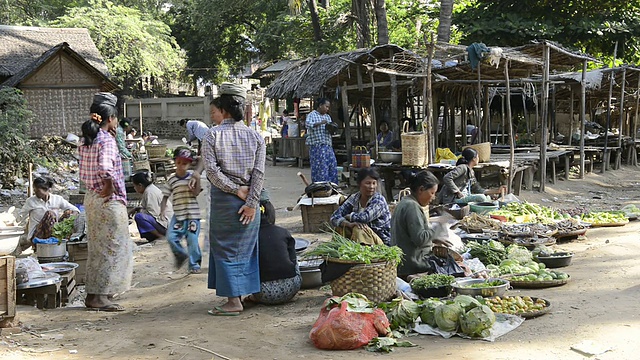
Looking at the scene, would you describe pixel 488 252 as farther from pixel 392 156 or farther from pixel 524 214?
pixel 392 156

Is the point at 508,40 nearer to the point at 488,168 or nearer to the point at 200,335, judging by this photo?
the point at 488,168

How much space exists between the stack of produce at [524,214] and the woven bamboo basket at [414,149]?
7.96ft

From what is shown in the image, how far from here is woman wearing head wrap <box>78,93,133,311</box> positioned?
5.88 m

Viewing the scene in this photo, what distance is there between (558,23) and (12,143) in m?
15.7

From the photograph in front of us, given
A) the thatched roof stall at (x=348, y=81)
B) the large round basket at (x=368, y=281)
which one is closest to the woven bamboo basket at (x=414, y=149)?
the thatched roof stall at (x=348, y=81)

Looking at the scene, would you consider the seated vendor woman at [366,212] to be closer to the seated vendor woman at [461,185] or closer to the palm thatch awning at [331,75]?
the seated vendor woman at [461,185]

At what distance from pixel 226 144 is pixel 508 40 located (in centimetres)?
1760

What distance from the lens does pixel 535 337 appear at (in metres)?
4.88

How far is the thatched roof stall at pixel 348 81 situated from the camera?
15.4 m

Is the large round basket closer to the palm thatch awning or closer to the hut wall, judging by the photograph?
the palm thatch awning

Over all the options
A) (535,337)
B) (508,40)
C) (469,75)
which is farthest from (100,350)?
(508,40)

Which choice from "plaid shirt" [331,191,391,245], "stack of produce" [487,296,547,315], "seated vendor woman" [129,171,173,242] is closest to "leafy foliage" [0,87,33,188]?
"seated vendor woman" [129,171,173,242]

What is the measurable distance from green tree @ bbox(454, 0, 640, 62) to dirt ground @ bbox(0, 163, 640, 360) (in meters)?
14.5

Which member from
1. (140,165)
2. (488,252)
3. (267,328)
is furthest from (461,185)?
(140,165)
